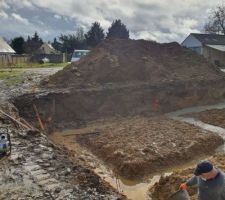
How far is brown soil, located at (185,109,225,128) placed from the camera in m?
13.7

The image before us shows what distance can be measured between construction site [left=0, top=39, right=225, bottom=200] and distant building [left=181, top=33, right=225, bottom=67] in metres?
17.5

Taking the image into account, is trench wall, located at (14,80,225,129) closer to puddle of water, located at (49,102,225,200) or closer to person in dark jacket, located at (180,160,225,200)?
puddle of water, located at (49,102,225,200)

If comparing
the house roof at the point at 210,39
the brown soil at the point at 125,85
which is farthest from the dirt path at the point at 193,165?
the house roof at the point at 210,39

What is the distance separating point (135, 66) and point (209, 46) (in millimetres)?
23556

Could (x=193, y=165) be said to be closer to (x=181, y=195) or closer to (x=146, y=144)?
(x=146, y=144)

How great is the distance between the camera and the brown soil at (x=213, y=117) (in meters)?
13.7

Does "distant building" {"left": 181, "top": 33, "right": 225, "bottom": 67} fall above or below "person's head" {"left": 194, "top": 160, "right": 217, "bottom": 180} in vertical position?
above

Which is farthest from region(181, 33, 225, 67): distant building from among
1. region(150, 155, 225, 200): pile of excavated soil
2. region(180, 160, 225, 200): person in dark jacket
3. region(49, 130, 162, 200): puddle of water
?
region(180, 160, 225, 200): person in dark jacket

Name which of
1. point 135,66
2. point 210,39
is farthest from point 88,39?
point 135,66

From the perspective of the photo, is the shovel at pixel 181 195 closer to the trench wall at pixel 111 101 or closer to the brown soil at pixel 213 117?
the brown soil at pixel 213 117

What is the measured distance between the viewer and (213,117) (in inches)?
569

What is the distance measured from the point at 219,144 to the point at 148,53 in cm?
1051

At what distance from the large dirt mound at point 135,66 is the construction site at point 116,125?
0.06 m

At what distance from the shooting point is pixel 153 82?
59.1ft
